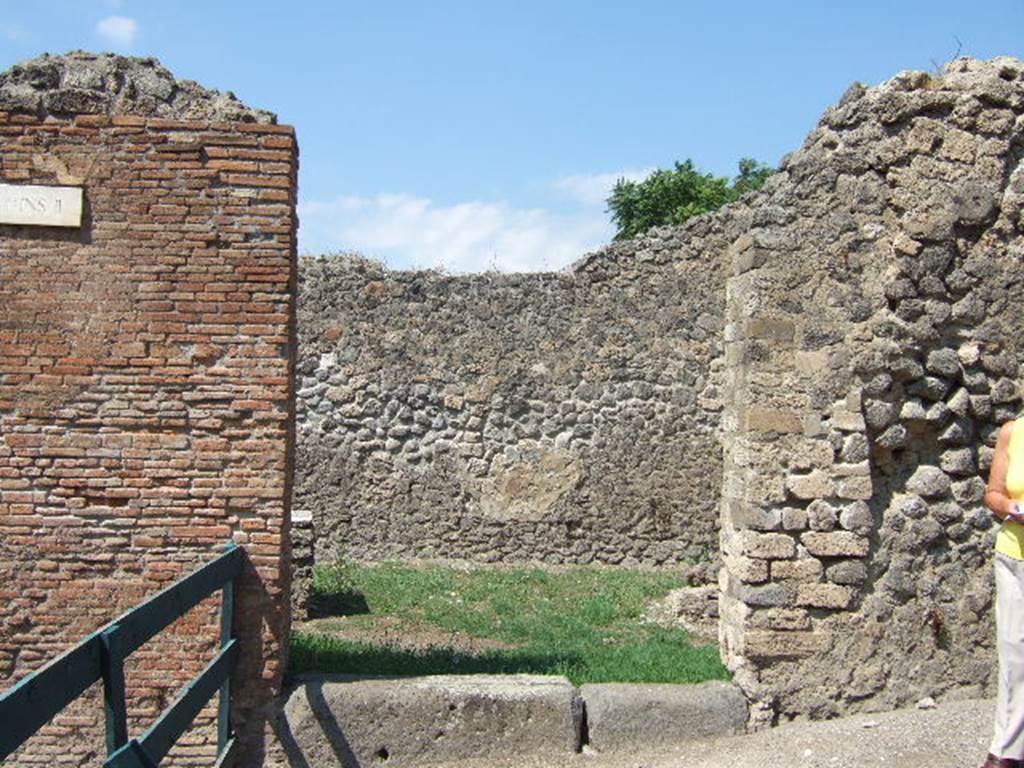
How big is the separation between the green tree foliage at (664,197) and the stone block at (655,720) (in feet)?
74.5

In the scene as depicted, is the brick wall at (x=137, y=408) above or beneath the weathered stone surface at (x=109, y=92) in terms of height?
beneath

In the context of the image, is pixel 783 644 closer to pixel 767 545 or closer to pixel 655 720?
pixel 767 545

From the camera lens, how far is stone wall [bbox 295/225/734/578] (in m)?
11.8

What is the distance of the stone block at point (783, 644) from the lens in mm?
5199

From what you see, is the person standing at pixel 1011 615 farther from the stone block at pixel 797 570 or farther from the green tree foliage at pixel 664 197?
the green tree foliage at pixel 664 197

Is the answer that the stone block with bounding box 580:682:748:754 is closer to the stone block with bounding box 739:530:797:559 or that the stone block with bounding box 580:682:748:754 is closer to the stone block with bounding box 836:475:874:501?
the stone block with bounding box 739:530:797:559

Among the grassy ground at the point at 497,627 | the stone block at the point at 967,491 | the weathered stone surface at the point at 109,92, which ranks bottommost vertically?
the grassy ground at the point at 497,627

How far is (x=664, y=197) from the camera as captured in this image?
27.8 metres

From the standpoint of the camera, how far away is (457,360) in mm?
11773

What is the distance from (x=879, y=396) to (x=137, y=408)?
363 cm

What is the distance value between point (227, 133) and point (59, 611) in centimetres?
245

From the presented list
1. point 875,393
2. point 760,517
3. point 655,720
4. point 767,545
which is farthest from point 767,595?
point 875,393

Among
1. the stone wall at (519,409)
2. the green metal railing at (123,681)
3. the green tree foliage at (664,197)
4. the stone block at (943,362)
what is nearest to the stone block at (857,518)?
the stone block at (943,362)

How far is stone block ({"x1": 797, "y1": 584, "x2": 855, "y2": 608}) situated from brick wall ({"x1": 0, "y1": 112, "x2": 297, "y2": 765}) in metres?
2.57
